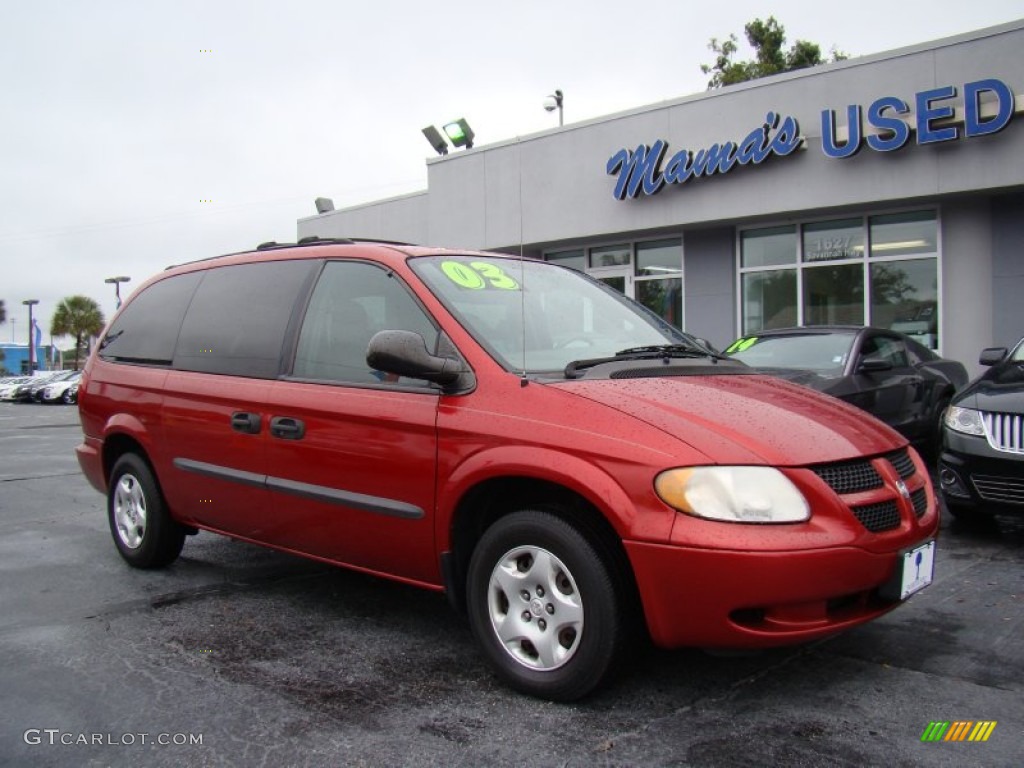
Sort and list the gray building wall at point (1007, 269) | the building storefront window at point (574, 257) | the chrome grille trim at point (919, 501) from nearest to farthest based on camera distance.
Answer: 1. the chrome grille trim at point (919, 501)
2. the gray building wall at point (1007, 269)
3. the building storefront window at point (574, 257)

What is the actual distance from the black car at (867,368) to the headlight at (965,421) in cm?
121

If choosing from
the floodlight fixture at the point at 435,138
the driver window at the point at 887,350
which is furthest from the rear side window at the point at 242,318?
the floodlight fixture at the point at 435,138

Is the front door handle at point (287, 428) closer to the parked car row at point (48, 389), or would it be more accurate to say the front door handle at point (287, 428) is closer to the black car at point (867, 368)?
the black car at point (867, 368)

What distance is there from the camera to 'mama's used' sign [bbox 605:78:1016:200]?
1045cm

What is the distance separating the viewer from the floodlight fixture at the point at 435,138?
1784 centimetres

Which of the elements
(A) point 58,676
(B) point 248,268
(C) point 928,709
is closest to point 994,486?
(C) point 928,709

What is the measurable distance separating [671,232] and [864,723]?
12.2m

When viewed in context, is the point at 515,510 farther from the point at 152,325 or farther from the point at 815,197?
the point at 815,197

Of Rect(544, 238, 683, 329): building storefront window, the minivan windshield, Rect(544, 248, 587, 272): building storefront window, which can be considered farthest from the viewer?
Rect(544, 248, 587, 272): building storefront window

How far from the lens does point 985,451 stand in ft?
16.9

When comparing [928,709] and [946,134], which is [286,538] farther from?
[946,134]

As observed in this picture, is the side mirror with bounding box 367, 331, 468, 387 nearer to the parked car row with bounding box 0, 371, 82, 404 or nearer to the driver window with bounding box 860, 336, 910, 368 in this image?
the driver window with bounding box 860, 336, 910, 368

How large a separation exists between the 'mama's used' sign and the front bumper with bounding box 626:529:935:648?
971cm

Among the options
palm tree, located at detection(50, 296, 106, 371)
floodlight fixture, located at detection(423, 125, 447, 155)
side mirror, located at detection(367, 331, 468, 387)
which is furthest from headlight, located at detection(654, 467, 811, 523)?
palm tree, located at detection(50, 296, 106, 371)
